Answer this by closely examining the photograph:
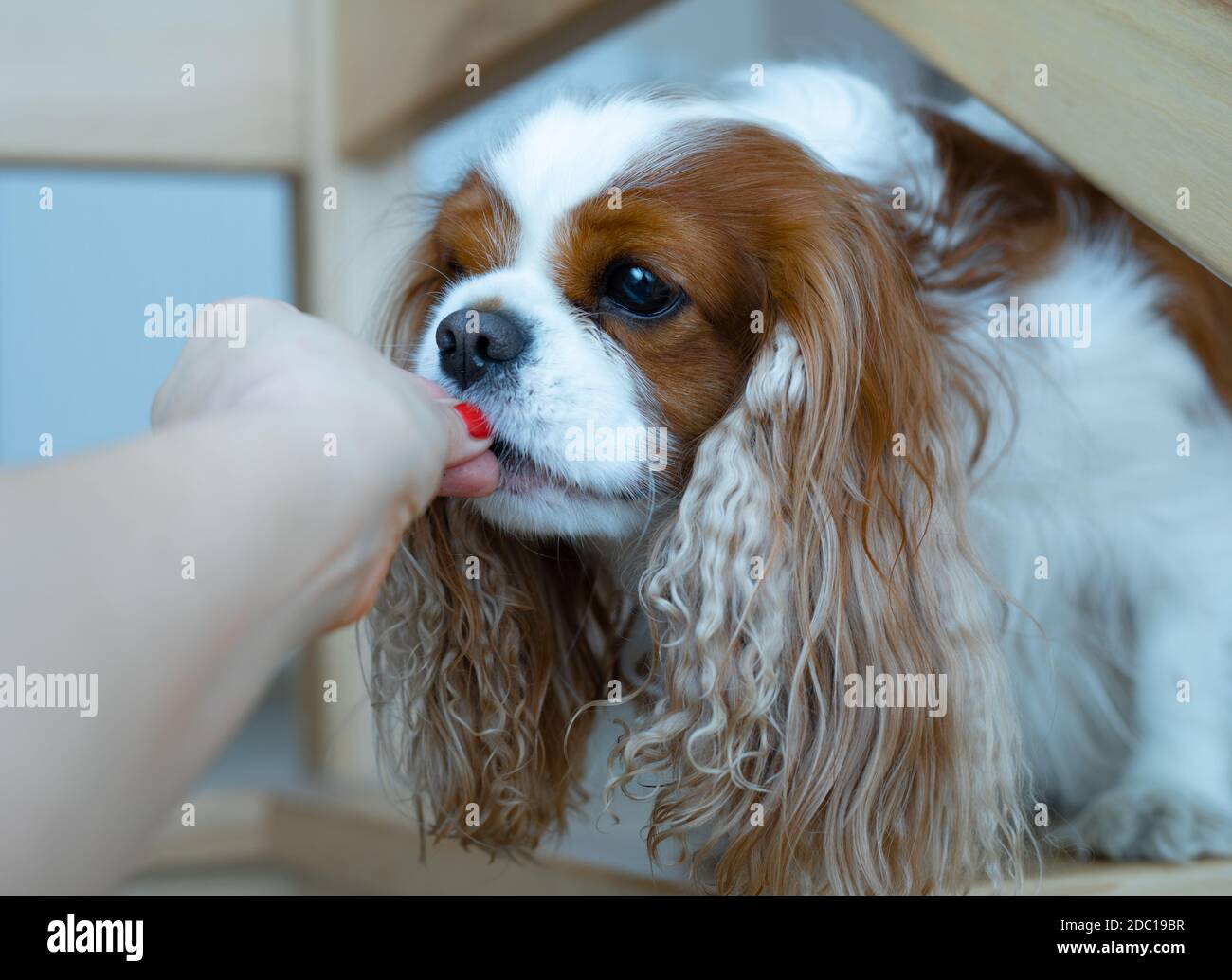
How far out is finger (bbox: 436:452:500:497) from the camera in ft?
3.13

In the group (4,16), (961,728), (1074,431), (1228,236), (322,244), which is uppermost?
(4,16)

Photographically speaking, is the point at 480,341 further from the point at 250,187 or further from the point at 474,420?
the point at 250,187

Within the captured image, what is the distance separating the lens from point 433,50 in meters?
1.95

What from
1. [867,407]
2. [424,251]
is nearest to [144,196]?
[424,251]

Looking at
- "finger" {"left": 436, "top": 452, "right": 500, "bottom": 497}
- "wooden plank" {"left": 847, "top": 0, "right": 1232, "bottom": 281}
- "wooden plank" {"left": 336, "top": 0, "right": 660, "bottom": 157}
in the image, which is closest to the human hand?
"finger" {"left": 436, "top": 452, "right": 500, "bottom": 497}

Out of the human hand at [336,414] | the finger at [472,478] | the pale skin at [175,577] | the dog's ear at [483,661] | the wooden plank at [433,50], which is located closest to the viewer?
the pale skin at [175,577]

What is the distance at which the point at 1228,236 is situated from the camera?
1.04 metres

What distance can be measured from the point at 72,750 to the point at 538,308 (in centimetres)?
63

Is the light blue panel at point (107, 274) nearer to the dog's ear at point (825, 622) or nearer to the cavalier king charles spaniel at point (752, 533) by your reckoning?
the cavalier king charles spaniel at point (752, 533)

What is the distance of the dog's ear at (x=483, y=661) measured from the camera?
132 cm

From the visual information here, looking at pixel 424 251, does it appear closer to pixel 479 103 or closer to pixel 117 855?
pixel 479 103

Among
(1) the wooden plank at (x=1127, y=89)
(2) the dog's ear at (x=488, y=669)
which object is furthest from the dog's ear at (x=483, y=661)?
(1) the wooden plank at (x=1127, y=89)

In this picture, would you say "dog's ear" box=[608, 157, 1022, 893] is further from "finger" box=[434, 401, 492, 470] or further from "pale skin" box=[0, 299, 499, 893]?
"pale skin" box=[0, 299, 499, 893]

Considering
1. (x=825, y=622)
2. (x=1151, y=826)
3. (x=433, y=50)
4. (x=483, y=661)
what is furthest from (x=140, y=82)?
(x=1151, y=826)
